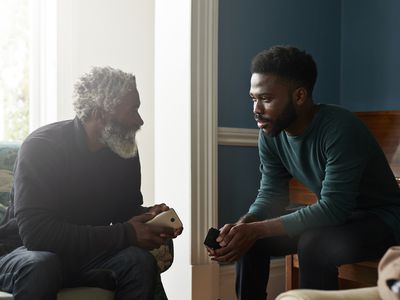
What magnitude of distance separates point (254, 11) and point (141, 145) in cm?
103

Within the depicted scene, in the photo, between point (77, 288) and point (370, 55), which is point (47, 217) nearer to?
point (77, 288)

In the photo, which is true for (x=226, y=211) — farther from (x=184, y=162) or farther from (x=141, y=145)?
(x=141, y=145)

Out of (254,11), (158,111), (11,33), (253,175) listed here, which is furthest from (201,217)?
(11,33)

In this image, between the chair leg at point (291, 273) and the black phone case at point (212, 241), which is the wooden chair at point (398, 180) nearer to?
the chair leg at point (291, 273)

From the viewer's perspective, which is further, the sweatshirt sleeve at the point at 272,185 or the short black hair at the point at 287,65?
the sweatshirt sleeve at the point at 272,185

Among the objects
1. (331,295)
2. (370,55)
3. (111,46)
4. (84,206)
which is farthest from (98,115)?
(370,55)

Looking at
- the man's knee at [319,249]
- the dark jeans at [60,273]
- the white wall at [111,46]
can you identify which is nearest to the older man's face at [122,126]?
the dark jeans at [60,273]

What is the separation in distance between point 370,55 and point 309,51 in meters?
0.33

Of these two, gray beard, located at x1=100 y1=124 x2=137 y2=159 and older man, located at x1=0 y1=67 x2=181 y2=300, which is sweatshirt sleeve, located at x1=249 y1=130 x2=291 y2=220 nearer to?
older man, located at x1=0 y1=67 x2=181 y2=300

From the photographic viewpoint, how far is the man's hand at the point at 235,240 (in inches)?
71.8

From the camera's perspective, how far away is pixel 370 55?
9.76 ft

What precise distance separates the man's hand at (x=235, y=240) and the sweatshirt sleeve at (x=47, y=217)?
0.31 metres

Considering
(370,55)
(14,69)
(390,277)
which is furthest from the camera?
(14,69)

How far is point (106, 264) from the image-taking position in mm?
1750
